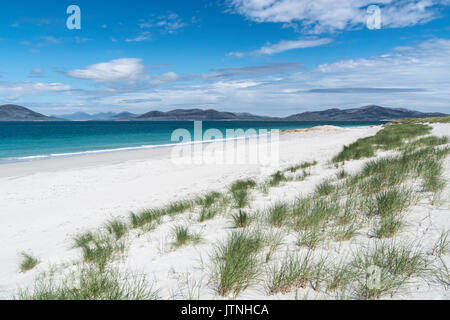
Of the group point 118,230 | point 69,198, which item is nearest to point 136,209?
point 118,230

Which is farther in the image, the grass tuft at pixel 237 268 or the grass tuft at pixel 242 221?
the grass tuft at pixel 242 221

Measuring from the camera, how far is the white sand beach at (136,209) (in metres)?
3.05

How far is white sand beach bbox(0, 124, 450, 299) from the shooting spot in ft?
10.00

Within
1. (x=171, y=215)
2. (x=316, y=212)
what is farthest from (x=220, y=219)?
(x=316, y=212)

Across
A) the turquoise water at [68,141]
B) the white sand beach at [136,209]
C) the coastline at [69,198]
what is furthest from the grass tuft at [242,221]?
the turquoise water at [68,141]

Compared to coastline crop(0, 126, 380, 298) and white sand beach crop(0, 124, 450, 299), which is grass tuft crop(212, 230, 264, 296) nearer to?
white sand beach crop(0, 124, 450, 299)

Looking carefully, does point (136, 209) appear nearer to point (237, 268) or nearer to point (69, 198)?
point (69, 198)

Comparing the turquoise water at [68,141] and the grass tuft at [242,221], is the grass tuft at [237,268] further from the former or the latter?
the turquoise water at [68,141]

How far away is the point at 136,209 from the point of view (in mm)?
7590

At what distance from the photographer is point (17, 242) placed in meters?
5.90

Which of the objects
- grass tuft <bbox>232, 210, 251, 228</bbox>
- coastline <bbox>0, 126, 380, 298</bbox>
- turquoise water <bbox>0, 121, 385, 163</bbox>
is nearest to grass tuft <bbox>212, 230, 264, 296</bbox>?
grass tuft <bbox>232, 210, 251, 228</bbox>

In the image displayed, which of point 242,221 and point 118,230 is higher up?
point 242,221

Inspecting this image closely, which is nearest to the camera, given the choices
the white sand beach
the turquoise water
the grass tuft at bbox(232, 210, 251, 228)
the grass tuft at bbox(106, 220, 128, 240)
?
the white sand beach

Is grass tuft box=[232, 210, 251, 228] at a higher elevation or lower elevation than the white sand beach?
higher
